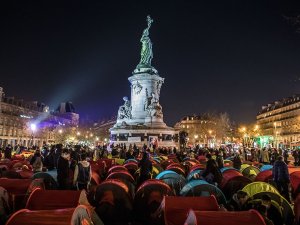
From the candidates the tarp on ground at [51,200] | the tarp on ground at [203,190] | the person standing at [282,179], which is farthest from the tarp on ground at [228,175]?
the tarp on ground at [51,200]

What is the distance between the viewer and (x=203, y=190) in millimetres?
10867

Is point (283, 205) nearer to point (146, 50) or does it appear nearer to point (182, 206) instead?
point (182, 206)

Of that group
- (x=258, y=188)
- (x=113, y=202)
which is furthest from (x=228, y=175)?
A: (x=113, y=202)

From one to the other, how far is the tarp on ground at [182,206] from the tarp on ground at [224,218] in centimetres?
177

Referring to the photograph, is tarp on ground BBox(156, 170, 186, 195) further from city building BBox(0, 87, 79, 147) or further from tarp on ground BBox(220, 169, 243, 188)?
city building BBox(0, 87, 79, 147)

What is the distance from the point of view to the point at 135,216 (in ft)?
38.3

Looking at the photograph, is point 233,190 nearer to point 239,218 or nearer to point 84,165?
point 84,165

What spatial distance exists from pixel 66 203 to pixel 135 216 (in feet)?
13.2

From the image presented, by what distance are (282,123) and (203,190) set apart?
123574 millimetres

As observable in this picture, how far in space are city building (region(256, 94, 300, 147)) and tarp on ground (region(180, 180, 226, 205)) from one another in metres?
87.2

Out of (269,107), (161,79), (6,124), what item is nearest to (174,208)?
(161,79)

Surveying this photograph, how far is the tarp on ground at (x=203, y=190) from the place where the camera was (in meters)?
10.7

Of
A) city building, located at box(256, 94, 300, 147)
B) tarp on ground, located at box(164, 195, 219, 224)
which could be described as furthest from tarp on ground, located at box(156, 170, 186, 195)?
city building, located at box(256, 94, 300, 147)

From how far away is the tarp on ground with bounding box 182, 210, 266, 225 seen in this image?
248 inches
